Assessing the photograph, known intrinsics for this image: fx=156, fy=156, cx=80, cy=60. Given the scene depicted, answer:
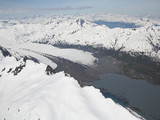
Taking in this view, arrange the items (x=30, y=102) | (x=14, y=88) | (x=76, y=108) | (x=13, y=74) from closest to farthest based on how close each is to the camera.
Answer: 1. (x=76, y=108)
2. (x=30, y=102)
3. (x=14, y=88)
4. (x=13, y=74)

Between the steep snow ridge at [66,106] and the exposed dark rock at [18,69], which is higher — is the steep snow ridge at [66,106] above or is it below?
above

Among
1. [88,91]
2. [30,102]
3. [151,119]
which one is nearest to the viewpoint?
[30,102]

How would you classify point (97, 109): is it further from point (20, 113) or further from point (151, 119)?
point (151, 119)

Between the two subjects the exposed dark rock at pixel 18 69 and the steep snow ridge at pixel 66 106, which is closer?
the steep snow ridge at pixel 66 106

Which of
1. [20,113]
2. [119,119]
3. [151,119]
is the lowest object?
[151,119]

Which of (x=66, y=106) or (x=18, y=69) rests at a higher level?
(x=66, y=106)

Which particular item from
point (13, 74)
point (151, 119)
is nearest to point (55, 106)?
point (13, 74)

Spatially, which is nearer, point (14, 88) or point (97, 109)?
point (97, 109)

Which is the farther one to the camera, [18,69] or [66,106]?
[18,69]

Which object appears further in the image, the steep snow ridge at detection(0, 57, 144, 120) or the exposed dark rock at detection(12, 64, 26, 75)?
the exposed dark rock at detection(12, 64, 26, 75)

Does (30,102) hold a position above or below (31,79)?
above

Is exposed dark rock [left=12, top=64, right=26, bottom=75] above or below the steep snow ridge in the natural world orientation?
below
